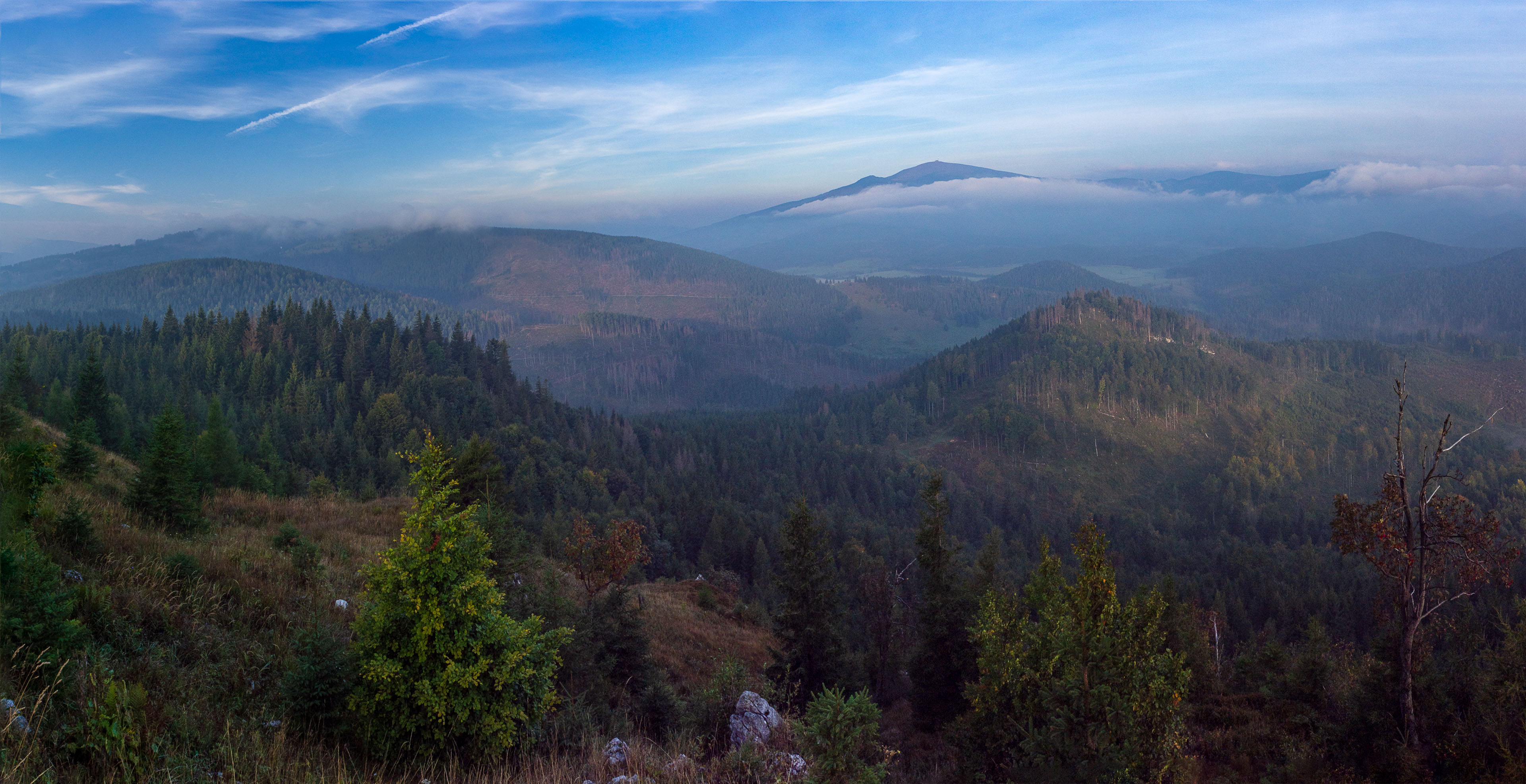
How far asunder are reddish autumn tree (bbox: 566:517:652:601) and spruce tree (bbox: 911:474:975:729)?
1431 centimetres

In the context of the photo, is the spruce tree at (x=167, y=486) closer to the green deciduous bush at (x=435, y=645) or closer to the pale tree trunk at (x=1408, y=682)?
the green deciduous bush at (x=435, y=645)

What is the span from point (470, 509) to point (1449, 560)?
69.5 feet

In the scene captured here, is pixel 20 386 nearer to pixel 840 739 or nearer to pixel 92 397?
pixel 92 397

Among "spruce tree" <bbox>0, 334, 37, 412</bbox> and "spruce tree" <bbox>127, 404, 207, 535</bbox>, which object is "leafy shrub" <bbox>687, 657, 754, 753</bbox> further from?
"spruce tree" <bbox>0, 334, 37, 412</bbox>

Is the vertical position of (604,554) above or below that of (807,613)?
above

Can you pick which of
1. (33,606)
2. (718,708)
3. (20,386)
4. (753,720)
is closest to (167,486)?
(33,606)

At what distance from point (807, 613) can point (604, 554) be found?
10957 mm

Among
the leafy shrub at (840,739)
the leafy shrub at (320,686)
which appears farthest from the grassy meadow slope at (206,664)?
the leafy shrub at (840,739)

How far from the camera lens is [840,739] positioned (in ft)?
28.9

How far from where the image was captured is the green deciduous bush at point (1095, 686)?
52.0 ft

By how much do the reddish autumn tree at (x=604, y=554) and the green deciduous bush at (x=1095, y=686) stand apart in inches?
791

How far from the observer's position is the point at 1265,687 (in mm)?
27344

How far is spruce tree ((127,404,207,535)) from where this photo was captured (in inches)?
674

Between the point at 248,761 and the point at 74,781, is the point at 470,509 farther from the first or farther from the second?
the point at 74,781
